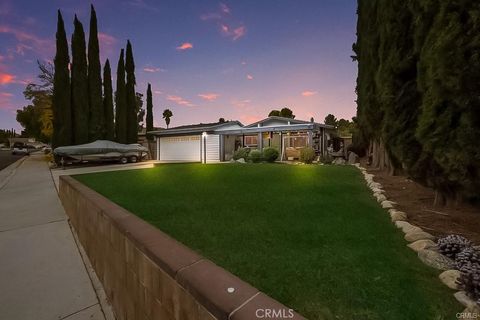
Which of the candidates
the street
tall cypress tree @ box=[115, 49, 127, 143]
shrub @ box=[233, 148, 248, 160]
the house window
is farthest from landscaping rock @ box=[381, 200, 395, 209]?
tall cypress tree @ box=[115, 49, 127, 143]

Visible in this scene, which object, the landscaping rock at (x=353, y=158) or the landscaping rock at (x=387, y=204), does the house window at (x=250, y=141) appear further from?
the landscaping rock at (x=387, y=204)

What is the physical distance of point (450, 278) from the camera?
1817 mm

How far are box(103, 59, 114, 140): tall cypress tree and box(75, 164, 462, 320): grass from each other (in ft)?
70.2

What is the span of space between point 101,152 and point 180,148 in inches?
261

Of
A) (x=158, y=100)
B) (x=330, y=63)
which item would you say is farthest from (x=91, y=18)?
(x=330, y=63)

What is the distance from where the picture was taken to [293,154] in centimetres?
1820

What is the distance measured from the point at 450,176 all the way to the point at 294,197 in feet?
7.36

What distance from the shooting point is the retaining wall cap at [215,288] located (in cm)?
128

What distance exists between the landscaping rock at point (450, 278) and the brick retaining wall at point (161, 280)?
133 centimetres

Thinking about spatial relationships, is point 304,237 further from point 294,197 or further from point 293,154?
point 293,154

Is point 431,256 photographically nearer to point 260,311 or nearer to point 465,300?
point 465,300

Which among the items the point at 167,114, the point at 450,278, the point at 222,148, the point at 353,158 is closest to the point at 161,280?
the point at 450,278

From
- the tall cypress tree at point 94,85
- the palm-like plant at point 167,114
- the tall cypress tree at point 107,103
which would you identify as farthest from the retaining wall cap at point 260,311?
the palm-like plant at point 167,114

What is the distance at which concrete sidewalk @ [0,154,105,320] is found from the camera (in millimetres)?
3080
